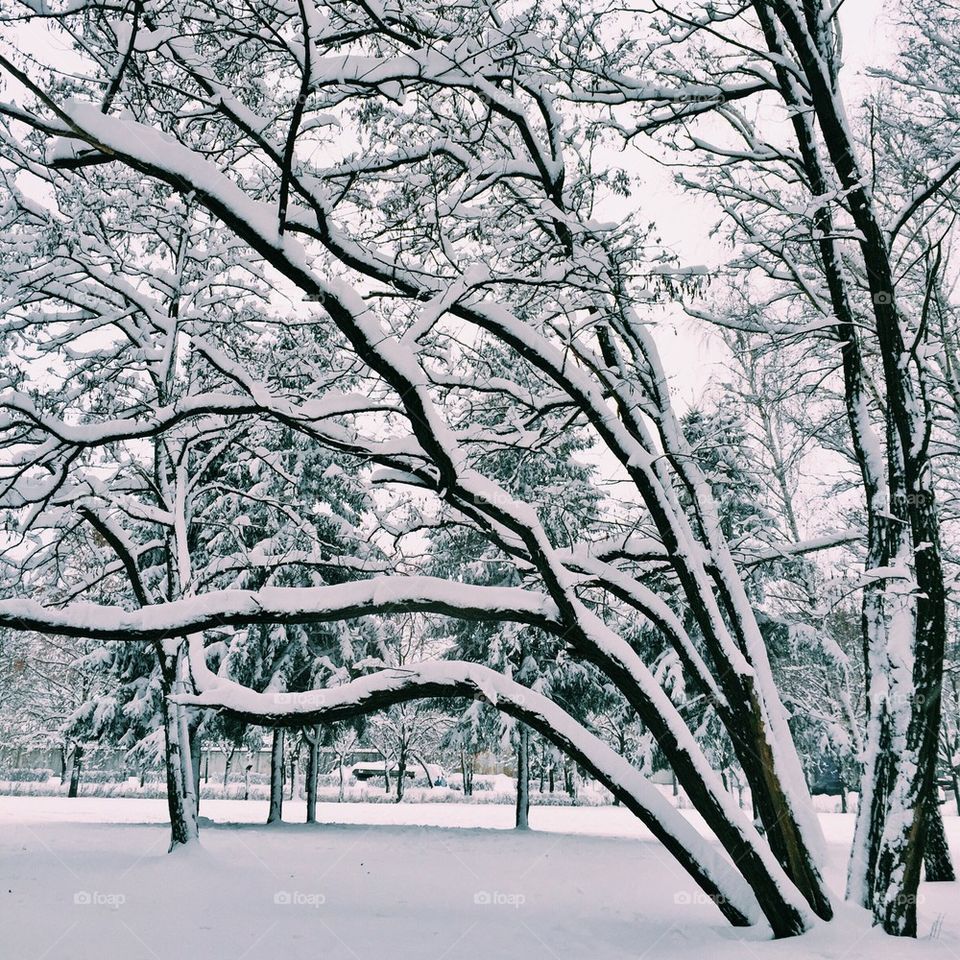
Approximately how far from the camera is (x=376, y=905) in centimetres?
790

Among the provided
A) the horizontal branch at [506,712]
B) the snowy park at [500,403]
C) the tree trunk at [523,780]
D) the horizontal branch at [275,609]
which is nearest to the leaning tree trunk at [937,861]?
the snowy park at [500,403]

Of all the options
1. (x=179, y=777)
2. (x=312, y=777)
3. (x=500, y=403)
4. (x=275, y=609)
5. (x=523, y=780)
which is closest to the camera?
(x=275, y=609)

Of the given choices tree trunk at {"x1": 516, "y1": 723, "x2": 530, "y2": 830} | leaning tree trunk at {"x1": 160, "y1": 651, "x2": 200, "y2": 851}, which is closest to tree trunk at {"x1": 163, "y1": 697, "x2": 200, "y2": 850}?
leaning tree trunk at {"x1": 160, "y1": 651, "x2": 200, "y2": 851}

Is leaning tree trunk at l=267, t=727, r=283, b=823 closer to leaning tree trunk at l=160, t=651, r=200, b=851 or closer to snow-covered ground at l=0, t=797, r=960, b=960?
snow-covered ground at l=0, t=797, r=960, b=960

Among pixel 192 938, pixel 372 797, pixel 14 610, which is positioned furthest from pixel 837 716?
pixel 372 797

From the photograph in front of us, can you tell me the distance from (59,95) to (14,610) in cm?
546

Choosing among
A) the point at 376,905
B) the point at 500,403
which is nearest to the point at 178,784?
the point at 376,905

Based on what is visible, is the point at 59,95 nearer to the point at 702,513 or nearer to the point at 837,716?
the point at 702,513

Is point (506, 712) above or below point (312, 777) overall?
above

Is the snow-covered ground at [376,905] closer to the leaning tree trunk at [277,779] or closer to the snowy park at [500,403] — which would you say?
the snowy park at [500,403]

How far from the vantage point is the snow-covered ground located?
5480mm

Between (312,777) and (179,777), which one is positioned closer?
(179,777)

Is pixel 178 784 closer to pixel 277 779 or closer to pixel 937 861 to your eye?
pixel 277 779

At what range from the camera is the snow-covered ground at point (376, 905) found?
548 cm
